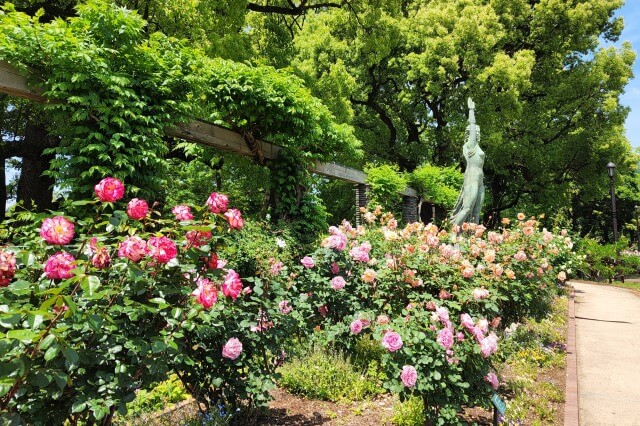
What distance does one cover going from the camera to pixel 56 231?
1852 millimetres

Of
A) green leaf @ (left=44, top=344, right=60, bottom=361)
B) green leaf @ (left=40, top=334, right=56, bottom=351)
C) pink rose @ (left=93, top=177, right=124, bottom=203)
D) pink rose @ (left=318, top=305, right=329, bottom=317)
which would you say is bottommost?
pink rose @ (left=318, top=305, right=329, bottom=317)

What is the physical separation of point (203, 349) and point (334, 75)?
13541 millimetres

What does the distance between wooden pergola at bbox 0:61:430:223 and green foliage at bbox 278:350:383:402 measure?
3686 millimetres

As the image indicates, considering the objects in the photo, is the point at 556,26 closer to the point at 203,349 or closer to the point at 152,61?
the point at 152,61

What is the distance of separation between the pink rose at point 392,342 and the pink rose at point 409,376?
0.14m

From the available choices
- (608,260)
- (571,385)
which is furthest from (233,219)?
(608,260)

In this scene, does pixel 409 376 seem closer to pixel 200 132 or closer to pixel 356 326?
pixel 356 326

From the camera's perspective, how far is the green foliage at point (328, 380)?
3.93m

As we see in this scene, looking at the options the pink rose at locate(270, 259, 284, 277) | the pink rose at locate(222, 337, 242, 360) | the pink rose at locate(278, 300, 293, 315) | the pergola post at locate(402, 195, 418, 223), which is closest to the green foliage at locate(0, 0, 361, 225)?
the pink rose at locate(270, 259, 284, 277)

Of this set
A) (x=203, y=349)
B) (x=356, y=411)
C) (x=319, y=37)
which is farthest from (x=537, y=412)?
(x=319, y=37)

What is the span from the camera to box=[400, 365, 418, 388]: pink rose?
2.79 m

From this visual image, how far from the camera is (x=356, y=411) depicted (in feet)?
11.9

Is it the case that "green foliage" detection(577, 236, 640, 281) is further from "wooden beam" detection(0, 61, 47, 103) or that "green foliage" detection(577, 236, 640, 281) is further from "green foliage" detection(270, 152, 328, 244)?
"wooden beam" detection(0, 61, 47, 103)

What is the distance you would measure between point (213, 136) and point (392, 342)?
4.93m
